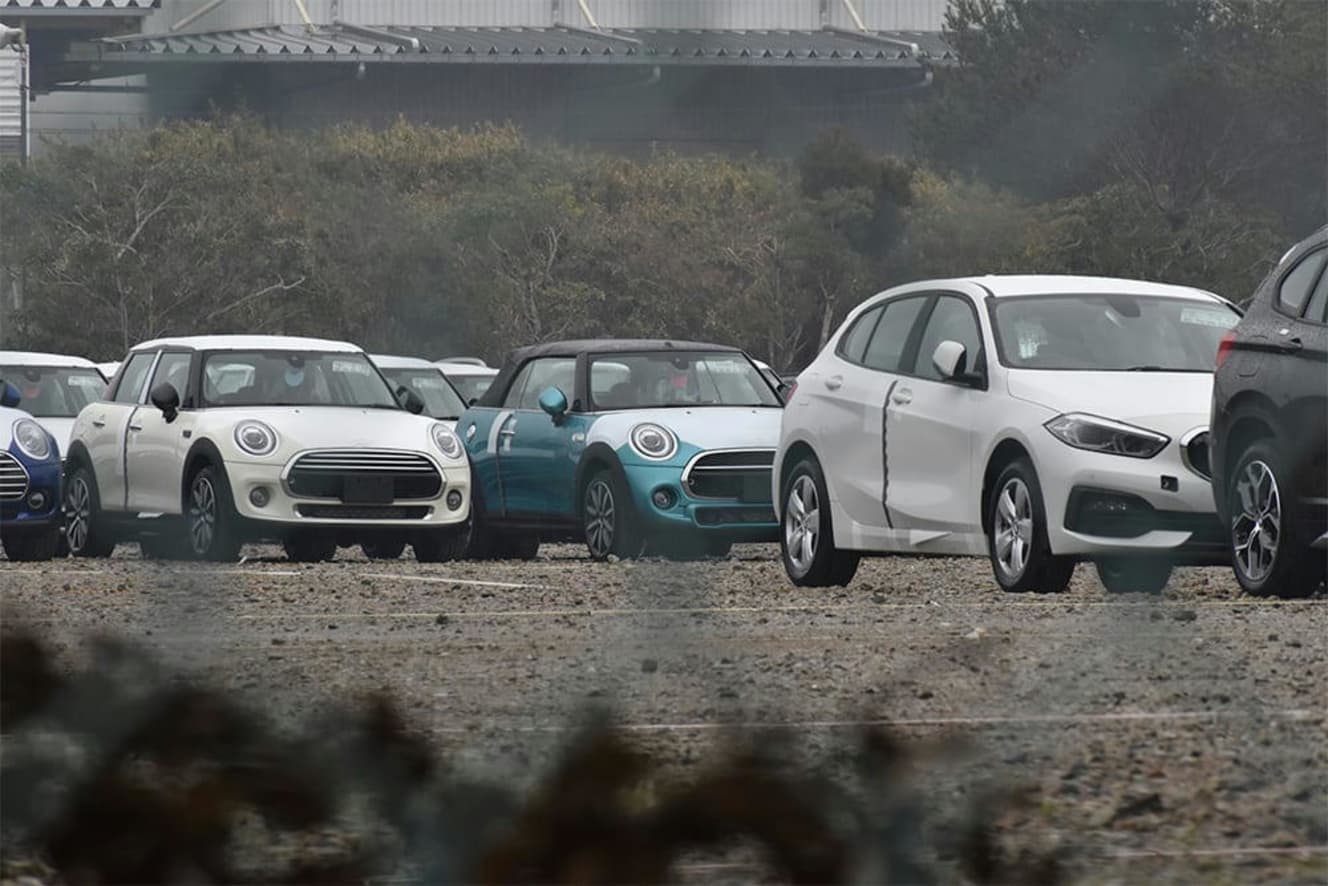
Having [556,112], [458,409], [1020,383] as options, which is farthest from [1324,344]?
[458,409]

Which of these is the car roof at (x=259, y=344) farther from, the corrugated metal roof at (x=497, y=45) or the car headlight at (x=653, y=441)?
the corrugated metal roof at (x=497, y=45)

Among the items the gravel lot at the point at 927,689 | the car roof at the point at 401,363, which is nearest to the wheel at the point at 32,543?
the car roof at the point at 401,363

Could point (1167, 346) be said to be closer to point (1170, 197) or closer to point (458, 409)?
point (1170, 197)

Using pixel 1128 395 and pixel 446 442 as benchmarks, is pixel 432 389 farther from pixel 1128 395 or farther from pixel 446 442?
pixel 1128 395

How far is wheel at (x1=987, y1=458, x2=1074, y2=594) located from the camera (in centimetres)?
1030

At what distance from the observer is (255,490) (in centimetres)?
1498

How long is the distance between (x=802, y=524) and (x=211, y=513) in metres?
4.55

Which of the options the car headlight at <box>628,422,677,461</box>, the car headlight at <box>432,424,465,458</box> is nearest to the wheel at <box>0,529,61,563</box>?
the car headlight at <box>432,424,465,458</box>

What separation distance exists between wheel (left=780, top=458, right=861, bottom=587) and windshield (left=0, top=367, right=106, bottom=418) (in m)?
8.71

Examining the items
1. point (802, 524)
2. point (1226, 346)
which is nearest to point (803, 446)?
point (802, 524)

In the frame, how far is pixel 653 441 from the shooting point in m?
14.8

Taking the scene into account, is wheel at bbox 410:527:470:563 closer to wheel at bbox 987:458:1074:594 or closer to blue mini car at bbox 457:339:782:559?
blue mini car at bbox 457:339:782:559

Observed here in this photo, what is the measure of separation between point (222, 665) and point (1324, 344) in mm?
6875

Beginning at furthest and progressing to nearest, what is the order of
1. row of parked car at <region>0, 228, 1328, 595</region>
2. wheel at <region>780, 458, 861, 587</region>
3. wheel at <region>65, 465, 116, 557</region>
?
1. wheel at <region>65, 465, 116, 557</region>
2. wheel at <region>780, 458, 861, 587</region>
3. row of parked car at <region>0, 228, 1328, 595</region>
